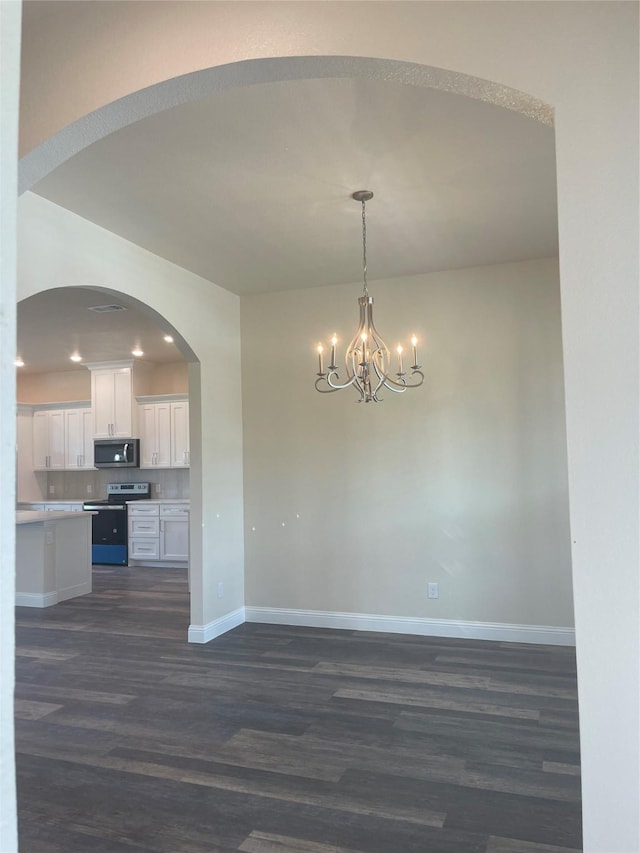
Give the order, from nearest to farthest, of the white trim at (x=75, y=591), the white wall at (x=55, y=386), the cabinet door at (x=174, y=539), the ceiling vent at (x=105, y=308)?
the ceiling vent at (x=105, y=308) < the white trim at (x=75, y=591) < the cabinet door at (x=174, y=539) < the white wall at (x=55, y=386)

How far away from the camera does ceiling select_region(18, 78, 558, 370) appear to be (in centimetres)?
260

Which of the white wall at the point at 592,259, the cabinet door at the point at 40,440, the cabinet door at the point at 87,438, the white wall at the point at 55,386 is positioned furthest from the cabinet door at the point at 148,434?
the white wall at the point at 592,259

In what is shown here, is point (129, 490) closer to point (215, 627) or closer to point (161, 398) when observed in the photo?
point (161, 398)

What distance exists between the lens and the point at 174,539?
8.49m

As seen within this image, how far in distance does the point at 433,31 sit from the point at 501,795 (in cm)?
280

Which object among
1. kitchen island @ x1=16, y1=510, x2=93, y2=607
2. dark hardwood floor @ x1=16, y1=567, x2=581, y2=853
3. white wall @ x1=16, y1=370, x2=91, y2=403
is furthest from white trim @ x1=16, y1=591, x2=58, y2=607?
white wall @ x1=16, y1=370, x2=91, y2=403

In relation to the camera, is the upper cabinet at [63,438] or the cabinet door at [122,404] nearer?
the cabinet door at [122,404]

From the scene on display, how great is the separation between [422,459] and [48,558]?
4.04 metres

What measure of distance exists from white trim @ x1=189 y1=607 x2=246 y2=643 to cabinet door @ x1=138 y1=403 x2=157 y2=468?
4.15m

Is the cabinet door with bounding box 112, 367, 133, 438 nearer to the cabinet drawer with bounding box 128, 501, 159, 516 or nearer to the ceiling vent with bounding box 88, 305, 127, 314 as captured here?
the cabinet drawer with bounding box 128, 501, 159, 516

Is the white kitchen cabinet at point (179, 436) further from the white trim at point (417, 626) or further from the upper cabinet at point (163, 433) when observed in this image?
the white trim at point (417, 626)

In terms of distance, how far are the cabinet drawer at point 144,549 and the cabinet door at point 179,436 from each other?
3.66 ft

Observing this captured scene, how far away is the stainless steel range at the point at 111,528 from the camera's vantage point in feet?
28.9

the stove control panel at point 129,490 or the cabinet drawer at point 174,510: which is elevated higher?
the stove control panel at point 129,490
